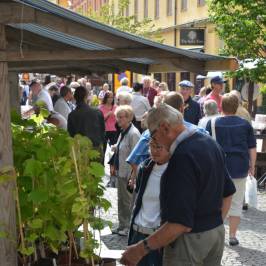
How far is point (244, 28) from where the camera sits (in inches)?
683

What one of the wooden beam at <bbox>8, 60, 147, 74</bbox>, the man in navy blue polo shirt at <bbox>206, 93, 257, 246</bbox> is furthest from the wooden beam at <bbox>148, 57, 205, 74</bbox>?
the man in navy blue polo shirt at <bbox>206, 93, 257, 246</bbox>

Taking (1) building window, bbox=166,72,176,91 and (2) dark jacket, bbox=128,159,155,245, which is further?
(1) building window, bbox=166,72,176,91

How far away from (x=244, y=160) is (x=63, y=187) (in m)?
3.94


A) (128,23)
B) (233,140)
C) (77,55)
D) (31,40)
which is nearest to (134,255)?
(77,55)

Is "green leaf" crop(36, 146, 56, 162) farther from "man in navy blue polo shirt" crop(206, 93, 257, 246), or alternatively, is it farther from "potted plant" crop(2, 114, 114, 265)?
"man in navy blue polo shirt" crop(206, 93, 257, 246)

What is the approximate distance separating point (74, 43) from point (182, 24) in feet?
109

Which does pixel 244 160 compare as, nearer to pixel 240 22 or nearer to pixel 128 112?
pixel 128 112

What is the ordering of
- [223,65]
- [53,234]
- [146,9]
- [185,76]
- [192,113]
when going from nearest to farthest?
[53,234] < [223,65] < [192,113] < [185,76] < [146,9]

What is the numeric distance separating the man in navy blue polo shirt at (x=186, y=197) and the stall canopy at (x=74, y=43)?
107 centimetres

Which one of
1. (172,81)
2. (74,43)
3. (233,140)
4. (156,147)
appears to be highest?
(74,43)

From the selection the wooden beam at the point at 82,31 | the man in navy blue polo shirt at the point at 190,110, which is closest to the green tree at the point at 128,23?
the man in navy blue polo shirt at the point at 190,110

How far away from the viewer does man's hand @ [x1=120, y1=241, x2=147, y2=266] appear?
13.4 feet

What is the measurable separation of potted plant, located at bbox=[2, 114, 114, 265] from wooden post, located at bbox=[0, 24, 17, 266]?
0.19ft

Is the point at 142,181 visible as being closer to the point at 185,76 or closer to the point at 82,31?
the point at 82,31
